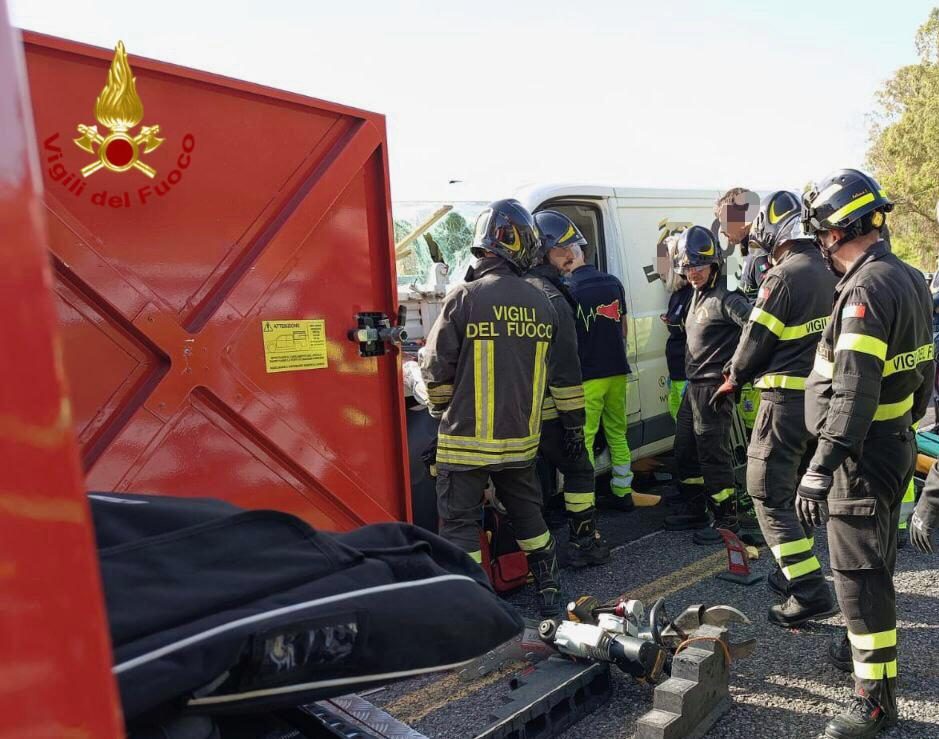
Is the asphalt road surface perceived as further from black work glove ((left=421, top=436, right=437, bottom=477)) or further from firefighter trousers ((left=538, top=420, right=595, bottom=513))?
black work glove ((left=421, top=436, right=437, bottom=477))

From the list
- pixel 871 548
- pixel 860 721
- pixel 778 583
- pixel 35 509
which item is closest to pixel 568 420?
pixel 778 583

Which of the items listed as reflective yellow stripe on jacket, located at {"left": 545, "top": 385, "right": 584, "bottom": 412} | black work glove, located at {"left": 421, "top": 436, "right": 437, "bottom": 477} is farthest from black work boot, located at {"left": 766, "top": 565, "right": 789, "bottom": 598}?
black work glove, located at {"left": 421, "top": 436, "right": 437, "bottom": 477}

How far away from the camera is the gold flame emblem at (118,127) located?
7.88ft

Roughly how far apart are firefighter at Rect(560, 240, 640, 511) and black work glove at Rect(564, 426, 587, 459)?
873mm

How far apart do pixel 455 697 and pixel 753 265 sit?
4.16 metres

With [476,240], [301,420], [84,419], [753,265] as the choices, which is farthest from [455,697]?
[753,265]

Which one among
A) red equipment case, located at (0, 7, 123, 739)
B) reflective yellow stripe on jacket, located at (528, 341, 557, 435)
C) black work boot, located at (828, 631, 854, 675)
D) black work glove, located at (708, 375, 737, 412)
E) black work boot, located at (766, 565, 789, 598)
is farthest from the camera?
black work glove, located at (708, 375, 737, 412)

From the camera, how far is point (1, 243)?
0.69m

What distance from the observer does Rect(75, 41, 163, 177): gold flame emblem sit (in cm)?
240

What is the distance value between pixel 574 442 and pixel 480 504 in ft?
2.89

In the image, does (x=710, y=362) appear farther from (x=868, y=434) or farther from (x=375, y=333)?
(x=375, y=333)

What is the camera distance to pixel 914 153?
33.5 metres

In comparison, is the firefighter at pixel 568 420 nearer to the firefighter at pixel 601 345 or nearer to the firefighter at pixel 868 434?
the firefighter at pixel 601 345

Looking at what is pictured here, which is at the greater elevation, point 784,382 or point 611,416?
point 784,382
